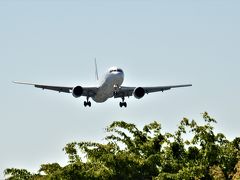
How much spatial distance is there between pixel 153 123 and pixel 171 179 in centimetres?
669

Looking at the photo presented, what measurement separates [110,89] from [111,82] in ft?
4.06

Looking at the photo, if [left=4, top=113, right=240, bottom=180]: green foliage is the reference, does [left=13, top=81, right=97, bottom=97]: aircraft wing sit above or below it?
above

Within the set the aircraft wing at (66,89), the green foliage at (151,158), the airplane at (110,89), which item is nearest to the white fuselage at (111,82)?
the airplane at (110,89)

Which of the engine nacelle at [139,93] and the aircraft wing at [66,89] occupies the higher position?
the aircraft wing at [66,89]

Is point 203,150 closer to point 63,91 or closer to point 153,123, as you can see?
point 153,123

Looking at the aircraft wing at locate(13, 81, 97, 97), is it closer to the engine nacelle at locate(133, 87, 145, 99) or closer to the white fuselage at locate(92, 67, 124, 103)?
the white fuselage at locate(92, 67, 124, 103)

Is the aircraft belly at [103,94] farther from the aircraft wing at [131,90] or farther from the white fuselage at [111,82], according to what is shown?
the aircraft wing at [131,90]

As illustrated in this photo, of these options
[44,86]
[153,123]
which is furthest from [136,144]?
[44,86]

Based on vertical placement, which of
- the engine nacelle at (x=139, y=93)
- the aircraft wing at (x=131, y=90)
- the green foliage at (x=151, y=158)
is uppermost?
the aircraft wing at (x=131, y=90)

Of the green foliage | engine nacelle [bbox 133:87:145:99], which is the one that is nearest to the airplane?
engine nacelle [bbox 133:87:145:99]

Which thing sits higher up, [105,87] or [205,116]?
[105,87]

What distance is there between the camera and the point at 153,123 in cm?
4047

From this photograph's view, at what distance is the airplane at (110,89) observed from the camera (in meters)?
64.8

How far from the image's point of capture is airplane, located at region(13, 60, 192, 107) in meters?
64.8
